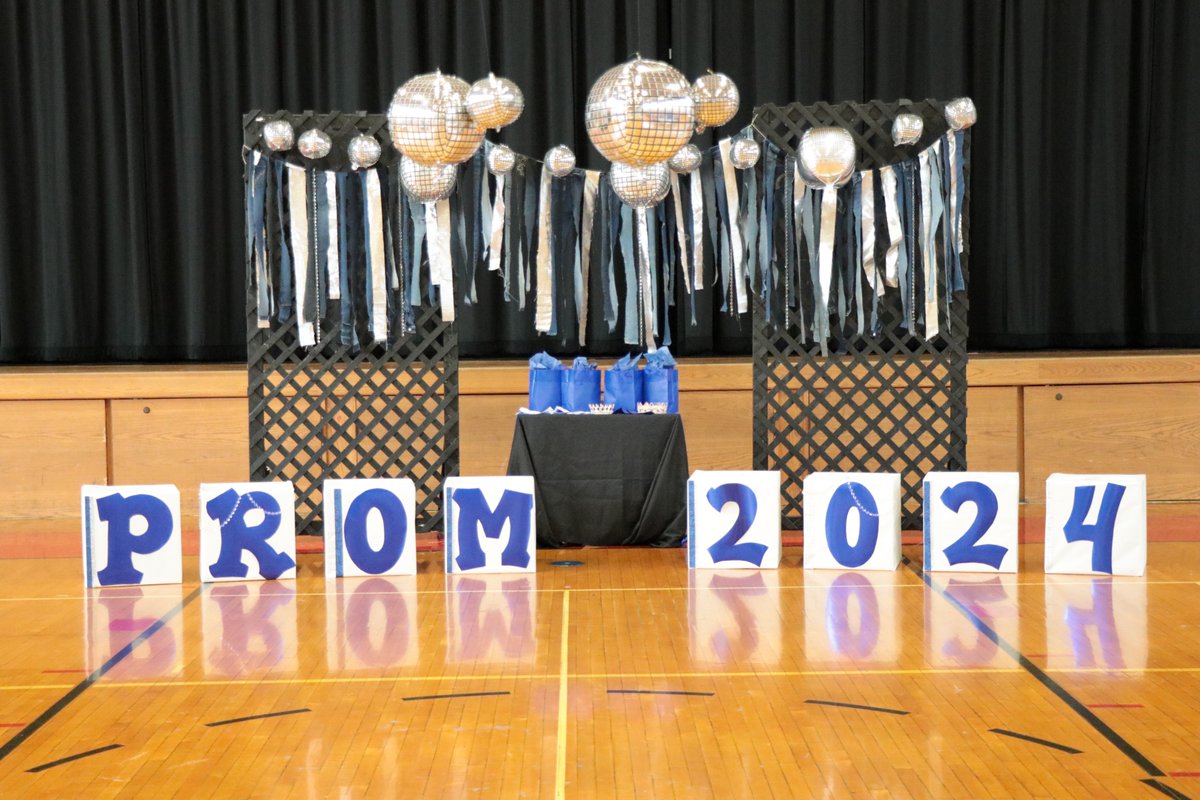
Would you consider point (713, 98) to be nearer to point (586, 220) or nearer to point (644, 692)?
point (586, 220)

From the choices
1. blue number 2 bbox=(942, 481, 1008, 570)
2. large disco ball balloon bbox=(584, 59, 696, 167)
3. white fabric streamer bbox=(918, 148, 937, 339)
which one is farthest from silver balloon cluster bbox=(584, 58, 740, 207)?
blue number 2 bbox=(942, 481, 1008, 570)

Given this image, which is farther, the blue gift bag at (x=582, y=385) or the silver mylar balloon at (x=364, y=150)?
the blue gift bag at (x=582, y=385)

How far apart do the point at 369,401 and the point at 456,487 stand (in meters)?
0.89

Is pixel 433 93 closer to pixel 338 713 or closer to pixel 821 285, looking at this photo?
pixel 821 285

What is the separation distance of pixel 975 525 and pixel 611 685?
207 cm

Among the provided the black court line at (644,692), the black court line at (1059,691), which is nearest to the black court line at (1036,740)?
the black court line at (1059,691)

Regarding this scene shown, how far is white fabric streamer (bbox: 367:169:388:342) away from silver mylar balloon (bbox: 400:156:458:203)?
0.84ft

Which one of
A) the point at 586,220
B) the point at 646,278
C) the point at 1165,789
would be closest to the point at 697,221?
the point at 646,278

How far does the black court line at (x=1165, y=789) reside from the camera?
107 inches

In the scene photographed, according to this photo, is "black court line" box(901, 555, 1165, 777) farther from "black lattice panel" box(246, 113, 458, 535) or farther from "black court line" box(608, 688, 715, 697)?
"black lattice panel" box(246, 113, 458, 535)

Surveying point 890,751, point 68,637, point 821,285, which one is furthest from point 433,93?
point 890,751

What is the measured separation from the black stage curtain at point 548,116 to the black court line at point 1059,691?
3407 mm

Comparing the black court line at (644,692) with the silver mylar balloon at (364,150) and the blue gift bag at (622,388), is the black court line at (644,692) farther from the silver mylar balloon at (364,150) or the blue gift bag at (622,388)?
the silver mylar balloon at (364,150)

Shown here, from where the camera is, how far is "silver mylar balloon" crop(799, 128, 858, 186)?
5059 millimetres
